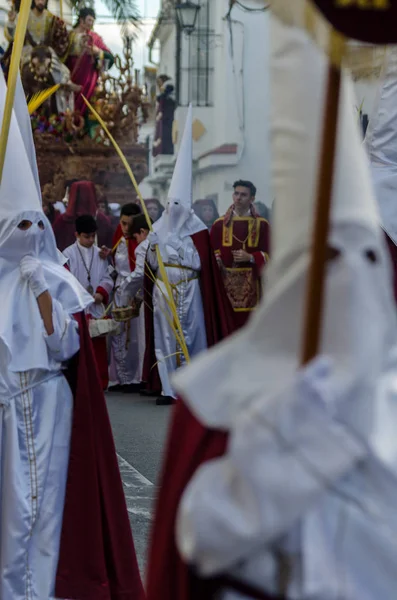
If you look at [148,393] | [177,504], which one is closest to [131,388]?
[148,393]

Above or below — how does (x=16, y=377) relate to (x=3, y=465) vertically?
above

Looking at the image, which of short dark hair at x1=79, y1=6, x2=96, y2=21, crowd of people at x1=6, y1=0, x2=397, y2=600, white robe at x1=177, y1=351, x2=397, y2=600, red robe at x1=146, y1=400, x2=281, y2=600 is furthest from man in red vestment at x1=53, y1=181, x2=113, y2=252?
white robe at x1=177, y1=351, x2=397, y2=600

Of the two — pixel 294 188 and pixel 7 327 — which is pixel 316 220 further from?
pixel 7 327

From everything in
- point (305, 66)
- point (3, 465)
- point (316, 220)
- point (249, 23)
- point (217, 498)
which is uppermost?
point (249, 23)

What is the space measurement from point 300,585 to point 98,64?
1677 cm

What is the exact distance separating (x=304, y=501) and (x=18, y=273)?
332 cm

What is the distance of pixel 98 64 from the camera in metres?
18.6

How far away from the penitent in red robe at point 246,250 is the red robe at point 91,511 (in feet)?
25.7

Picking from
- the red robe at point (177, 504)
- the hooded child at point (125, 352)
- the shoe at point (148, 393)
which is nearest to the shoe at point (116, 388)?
the hooded child at point (125, 352)

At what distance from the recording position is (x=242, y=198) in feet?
45.3

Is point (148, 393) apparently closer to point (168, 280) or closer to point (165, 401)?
point (165, 401)

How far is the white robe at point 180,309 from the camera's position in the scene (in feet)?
39.0

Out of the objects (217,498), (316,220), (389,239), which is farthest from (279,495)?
(389,239)

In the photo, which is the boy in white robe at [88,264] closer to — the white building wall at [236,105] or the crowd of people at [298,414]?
the white building wall at [236,105]
